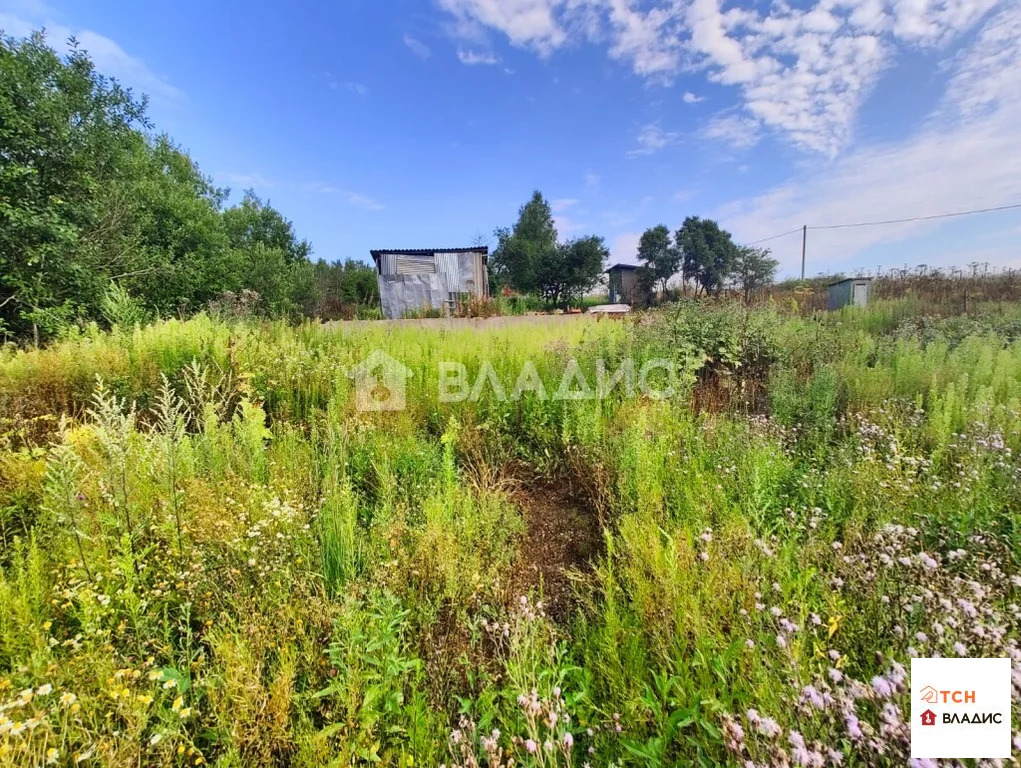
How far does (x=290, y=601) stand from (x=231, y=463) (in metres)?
1.30

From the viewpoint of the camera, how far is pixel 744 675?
48.5 inches

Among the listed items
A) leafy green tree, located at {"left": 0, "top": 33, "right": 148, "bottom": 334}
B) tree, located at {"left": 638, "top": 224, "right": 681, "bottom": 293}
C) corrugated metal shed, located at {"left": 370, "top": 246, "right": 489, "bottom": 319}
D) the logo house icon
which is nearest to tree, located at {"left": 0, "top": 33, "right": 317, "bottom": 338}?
leafy green tree, located at {"left": 0, "top": 33, "right": 148, "bottom": 334}

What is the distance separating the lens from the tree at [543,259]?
27.5 metres

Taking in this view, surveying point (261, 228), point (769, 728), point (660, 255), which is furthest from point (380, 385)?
point (660, 255)

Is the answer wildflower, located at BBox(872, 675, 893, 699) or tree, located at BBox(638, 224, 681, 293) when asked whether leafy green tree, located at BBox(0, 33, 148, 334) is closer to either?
wildflower, located at BBox(872, 675, 893, 699)

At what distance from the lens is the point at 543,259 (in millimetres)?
28094

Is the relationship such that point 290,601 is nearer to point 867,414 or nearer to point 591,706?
point 591,706

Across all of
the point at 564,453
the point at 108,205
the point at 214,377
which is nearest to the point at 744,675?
the point at 564,453

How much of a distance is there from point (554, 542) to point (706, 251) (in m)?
34.9

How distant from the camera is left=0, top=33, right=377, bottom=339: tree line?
21.0ft

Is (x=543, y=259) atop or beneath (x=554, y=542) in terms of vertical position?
atop

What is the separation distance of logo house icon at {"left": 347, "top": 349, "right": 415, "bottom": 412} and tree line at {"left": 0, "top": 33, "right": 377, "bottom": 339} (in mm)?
3145

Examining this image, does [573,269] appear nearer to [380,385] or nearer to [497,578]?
[380,385]

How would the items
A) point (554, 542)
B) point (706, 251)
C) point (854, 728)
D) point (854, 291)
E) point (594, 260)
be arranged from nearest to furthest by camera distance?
1. point (854, 728)
2. point (554, 542)
3. point (854, 291)
4. point (594, 260)
5. point (706, 251)
